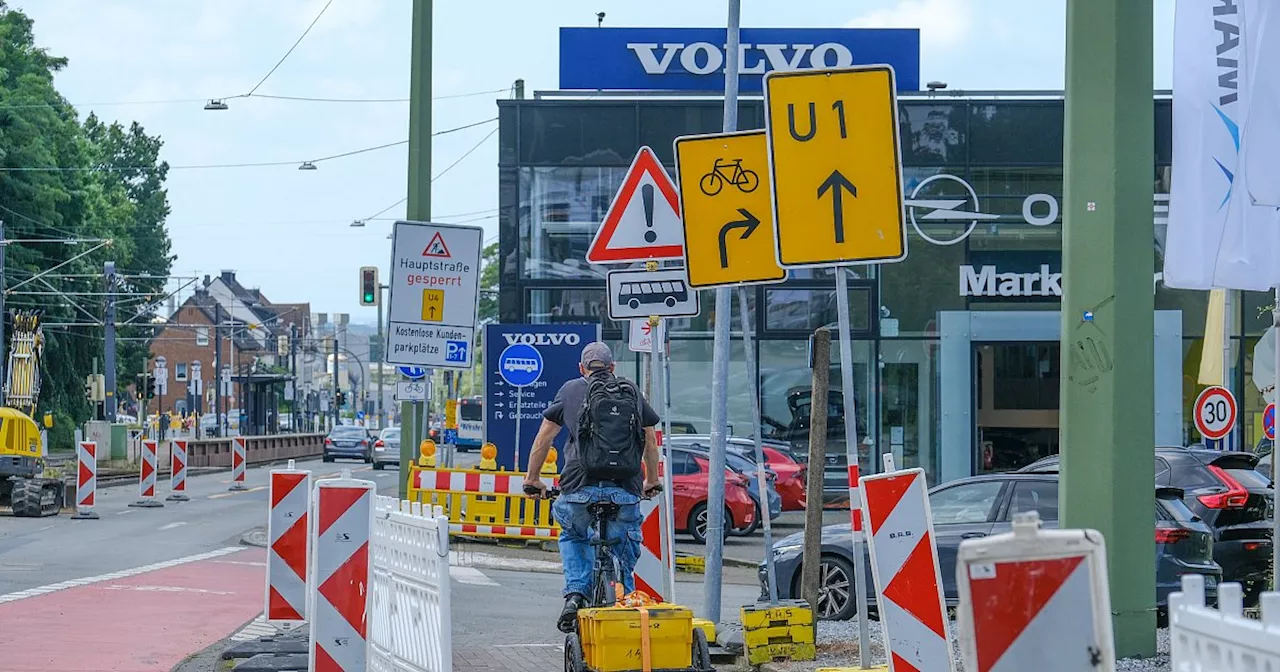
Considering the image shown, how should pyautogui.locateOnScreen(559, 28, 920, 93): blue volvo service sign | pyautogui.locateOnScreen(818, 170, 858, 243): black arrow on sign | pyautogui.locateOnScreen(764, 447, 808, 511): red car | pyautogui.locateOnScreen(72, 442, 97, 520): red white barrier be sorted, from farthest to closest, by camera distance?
pyautogui.locateOnScreen(559, 28, 920, 93): blue volvo service sign, pyautogui.locateOnScreen(764, 447, 808, 511): red car, pyautogui.locateOnScreen(72, 442, 97, 520): red white barrier, pyautogui.locateOnScreen(818, 170, 858, 243): black arrow on sign

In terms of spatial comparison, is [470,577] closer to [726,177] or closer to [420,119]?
[420,119]

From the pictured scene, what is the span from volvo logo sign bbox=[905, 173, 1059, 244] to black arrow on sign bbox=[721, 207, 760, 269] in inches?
928

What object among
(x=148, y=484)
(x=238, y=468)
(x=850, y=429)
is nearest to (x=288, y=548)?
(x=850, y=429)

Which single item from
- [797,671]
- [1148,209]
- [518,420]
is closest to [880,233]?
[1148,209]

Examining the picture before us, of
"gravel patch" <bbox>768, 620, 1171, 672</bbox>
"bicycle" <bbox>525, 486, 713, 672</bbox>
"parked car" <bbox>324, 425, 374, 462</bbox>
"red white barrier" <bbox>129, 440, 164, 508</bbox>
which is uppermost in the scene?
"bicycle" <bbox>525, 486, 713, 672</bbox>

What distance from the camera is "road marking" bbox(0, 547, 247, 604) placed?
46.5ft

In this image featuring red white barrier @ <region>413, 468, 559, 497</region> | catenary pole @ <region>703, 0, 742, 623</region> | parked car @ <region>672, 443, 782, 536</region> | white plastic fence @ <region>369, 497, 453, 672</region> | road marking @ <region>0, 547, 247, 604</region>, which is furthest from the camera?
parked car @ <region>672, 443, 782, 536</region>

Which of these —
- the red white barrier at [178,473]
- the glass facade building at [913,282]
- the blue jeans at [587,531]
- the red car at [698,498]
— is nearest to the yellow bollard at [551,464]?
the red car at [698,498]

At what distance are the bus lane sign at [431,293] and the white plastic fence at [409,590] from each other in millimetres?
6654

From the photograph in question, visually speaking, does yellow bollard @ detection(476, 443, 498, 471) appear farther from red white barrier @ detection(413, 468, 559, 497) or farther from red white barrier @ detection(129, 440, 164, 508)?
red white barrier @ detection(129, 440, 164, 508)

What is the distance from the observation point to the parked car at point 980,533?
42.9 feet

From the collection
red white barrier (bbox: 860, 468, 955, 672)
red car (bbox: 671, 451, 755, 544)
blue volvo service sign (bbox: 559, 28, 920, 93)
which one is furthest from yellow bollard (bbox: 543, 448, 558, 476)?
red white barrier (bbox: 860, 468, 955, 672)

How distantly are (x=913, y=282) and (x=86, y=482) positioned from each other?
52.7 ft

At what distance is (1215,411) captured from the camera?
25.9m
